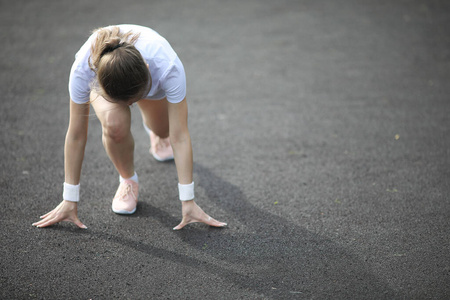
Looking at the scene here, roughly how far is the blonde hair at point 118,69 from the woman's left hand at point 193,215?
75cm

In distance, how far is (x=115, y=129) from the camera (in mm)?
2682

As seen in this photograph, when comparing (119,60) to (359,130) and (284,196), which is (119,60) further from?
(359,130)

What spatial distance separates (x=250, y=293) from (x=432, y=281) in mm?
992

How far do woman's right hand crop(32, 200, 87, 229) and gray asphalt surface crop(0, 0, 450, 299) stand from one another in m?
0.06

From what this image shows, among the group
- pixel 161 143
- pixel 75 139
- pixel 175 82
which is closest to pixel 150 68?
pixel 175 82

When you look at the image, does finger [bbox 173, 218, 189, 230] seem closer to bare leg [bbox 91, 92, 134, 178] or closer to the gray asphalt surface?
the gray asphalt surface

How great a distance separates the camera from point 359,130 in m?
4.04

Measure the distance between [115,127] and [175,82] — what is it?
0.52 meters

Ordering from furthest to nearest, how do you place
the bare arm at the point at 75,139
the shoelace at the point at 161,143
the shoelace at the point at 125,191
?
1. the shoelace at the point at 161,143
2. the shoelace at the point at 125,191
3. the bare arm at the point at 75,139

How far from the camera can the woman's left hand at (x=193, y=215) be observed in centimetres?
265

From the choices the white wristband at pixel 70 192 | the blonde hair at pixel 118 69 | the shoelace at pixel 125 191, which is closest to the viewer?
the blonde hair at pixel 118 69

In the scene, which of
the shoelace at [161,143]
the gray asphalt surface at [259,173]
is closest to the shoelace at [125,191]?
the gray asphalt surface at [259,173]

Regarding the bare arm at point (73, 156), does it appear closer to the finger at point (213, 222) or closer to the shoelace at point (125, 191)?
the shoelace at point (125, 191)

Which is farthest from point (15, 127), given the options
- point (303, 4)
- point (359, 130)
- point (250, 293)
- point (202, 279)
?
point (303, 4)
